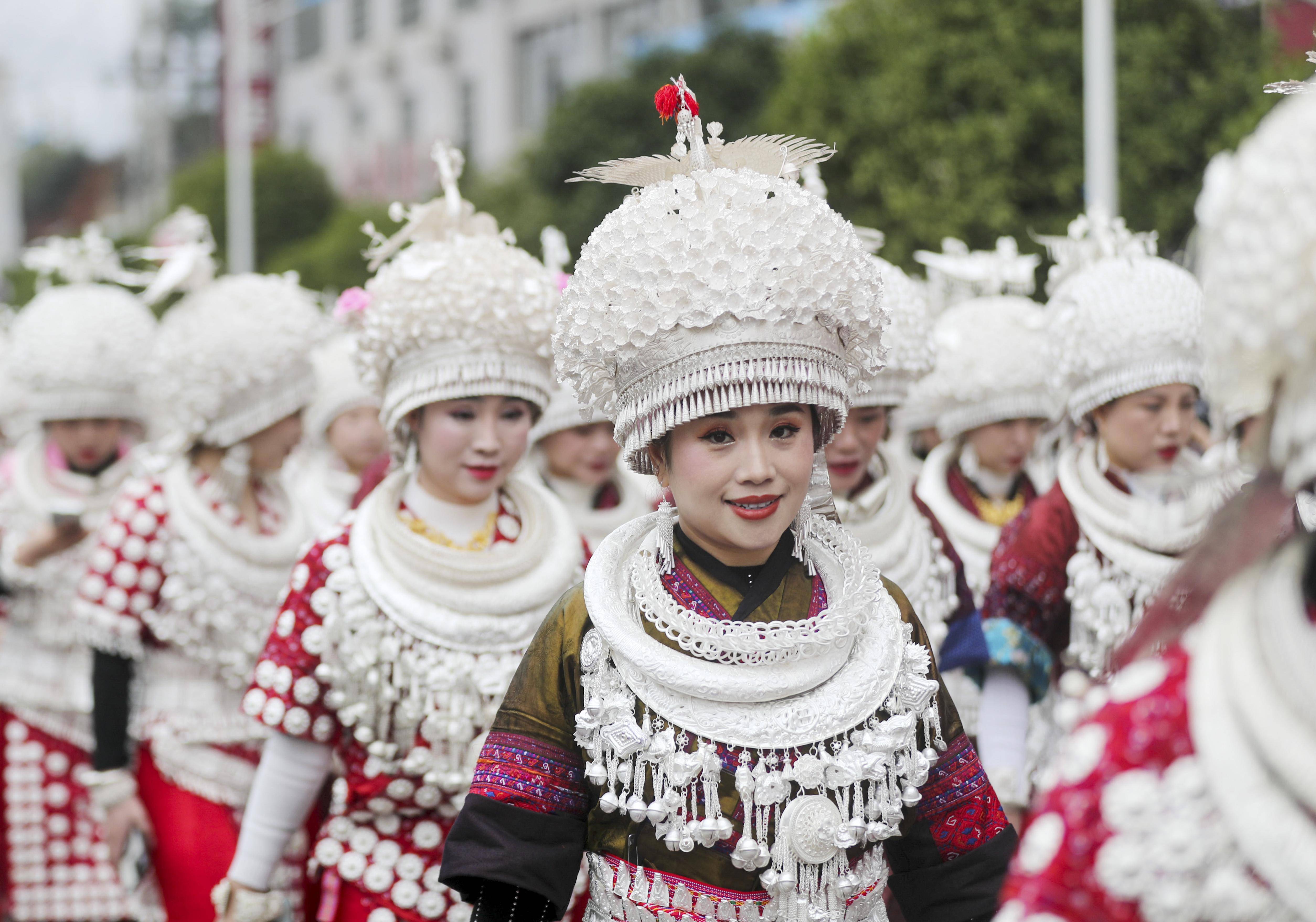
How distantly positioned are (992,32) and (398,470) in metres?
12.5

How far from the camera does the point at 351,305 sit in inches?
157

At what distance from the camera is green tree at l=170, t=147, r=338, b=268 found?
33188 millimetres

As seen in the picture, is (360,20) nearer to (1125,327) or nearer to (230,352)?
(230,352)

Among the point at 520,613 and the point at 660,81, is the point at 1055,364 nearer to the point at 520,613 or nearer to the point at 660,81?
the point at 520,613

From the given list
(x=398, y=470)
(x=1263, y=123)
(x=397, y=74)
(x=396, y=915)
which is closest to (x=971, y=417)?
(x=398, y=470)

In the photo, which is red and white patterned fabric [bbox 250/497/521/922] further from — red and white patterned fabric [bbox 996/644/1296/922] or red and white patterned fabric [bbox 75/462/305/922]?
red and white patterned fabric [bbox 996/644/1296/922]

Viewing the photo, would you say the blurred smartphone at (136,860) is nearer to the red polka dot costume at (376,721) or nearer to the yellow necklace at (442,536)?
the red polka dot costume at (376,721)

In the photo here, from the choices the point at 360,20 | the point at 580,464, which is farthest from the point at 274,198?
the point at 580,464

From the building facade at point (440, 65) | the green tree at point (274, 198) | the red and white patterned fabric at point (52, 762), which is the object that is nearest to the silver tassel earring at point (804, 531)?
the red and white patterned fabric at point (52, 762)

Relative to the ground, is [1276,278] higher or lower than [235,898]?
higher

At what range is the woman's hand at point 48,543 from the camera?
5.45 metres

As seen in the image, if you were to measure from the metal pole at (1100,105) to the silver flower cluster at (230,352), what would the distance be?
661 cm

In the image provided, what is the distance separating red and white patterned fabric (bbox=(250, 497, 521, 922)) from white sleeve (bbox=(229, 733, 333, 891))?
63mm

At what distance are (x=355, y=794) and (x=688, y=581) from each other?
1273mm
